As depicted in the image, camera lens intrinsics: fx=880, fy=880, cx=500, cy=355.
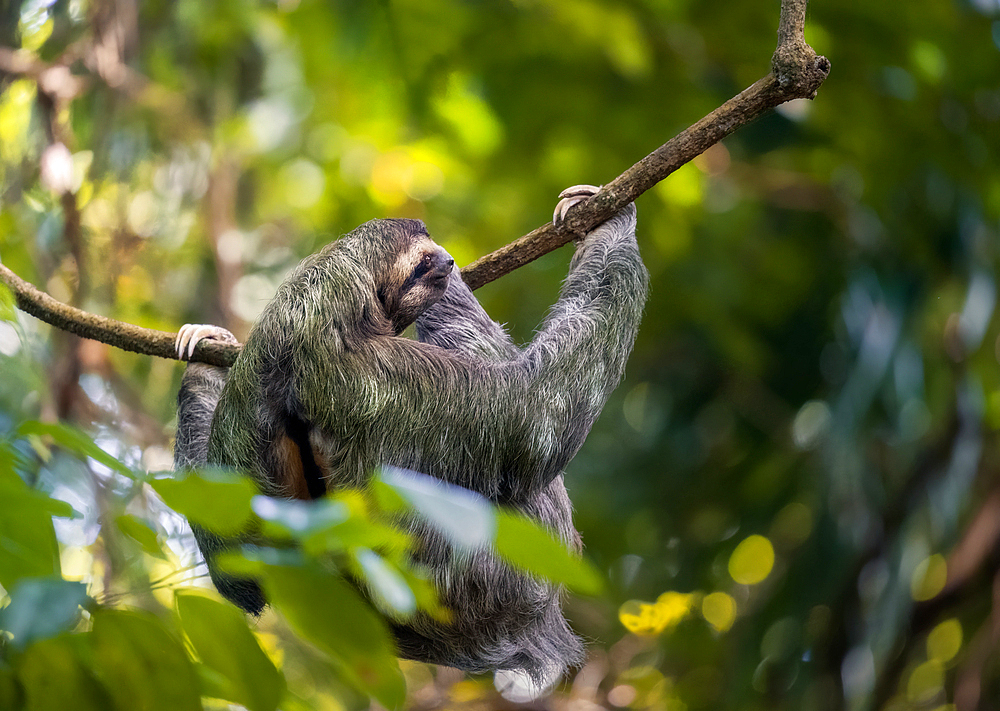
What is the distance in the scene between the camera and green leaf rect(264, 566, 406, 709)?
4.91ft

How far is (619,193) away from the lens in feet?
12.9

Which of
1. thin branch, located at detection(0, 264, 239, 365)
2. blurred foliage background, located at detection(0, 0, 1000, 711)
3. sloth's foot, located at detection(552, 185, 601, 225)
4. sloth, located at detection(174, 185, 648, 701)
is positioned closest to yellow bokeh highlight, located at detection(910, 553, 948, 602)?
blurred foliage background, located at detection(0, 0, 1000, 711)

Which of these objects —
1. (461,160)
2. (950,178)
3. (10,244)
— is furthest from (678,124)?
(10,244)

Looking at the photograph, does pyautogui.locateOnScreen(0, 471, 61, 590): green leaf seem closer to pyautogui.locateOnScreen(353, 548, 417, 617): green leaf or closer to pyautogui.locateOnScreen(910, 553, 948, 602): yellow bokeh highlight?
pyautogui.locateOnScreen(353, 548, 417, 617): green leaf

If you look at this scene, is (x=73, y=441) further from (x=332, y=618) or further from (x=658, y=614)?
(x=658, y=614)

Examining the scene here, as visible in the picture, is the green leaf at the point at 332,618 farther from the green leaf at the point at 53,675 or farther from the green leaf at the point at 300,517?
the green leaf at the point at 53,675

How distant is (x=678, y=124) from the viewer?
24.8 feet

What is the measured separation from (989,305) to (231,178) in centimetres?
779

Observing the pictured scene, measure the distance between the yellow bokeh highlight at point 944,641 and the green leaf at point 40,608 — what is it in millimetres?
9523

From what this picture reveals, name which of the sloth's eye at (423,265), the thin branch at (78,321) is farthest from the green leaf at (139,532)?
the thin branch at (78,321)

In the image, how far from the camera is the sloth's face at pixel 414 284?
12.1ft

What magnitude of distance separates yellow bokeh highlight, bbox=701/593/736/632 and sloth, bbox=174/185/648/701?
668 cm

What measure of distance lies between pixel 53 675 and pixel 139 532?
31 cm

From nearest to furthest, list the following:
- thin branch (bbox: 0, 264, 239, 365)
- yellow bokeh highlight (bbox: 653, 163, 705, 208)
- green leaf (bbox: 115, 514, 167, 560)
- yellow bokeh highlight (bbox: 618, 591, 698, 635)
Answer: green leaf (bbox: 115, 514, 167, 560) → thin branch (bbox: 0, 264, 239, 365) → yellow bokeh highlight (bbox: 618, 591, 698, 635) → yellow bokeh highlight (bbox: 653, 163, 705, 208)
